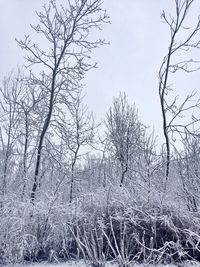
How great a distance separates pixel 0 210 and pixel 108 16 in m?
9.14

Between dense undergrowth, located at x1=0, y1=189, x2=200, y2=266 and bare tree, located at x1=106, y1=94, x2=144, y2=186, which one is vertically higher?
bare tree, located at x1=106, y1=94, x2=144, y2=186

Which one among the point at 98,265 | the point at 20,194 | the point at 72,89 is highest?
the point at 72,89

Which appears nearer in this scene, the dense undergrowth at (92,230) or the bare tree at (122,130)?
the dense undergrowth at (92,230)

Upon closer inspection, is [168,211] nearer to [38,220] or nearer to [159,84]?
[38,220]

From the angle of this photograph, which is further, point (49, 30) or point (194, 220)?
point (49, 30)

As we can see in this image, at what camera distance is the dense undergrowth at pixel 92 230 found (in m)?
7.10

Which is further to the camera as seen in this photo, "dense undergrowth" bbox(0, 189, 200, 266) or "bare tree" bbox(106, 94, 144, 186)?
"bare tree" bbox(106, 94, 144, 186)

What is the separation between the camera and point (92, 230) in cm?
766

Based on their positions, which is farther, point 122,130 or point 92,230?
point 122,130

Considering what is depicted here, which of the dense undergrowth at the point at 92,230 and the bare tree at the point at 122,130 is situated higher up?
the bare tree at the point at 122,130

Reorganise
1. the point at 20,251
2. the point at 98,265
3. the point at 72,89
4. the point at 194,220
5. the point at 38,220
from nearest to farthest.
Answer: the point at 98,265
the point at 20,251
the point at 194,220
the point at 38,220
the point at 72,89

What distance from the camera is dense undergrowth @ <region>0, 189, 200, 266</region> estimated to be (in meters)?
7.10

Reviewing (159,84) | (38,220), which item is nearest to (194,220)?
(38,220)

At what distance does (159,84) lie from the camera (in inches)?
524
